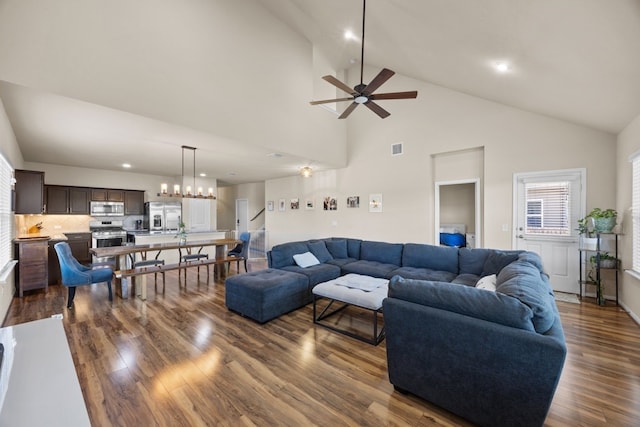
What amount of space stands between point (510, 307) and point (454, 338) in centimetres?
41

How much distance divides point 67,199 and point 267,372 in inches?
299

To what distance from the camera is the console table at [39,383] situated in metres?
0.82

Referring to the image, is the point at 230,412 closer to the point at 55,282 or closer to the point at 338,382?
the point at 338,382

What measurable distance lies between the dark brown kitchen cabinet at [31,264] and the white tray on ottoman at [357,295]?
5.02m

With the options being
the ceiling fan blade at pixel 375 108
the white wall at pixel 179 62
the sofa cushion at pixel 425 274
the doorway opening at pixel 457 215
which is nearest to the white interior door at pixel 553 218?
the doorway opening at pixel 457 215

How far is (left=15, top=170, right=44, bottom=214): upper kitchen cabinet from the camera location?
4.22 m

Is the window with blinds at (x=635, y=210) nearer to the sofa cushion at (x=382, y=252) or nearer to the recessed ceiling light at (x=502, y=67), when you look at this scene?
the recessed ceiling light at (x=502, y=67)

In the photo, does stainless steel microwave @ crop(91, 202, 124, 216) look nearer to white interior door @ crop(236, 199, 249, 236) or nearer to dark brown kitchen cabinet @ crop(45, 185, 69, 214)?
dark brown kitchen cabinet @ crop(45, 185, 69, 214)

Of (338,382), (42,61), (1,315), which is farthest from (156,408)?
(42,61)

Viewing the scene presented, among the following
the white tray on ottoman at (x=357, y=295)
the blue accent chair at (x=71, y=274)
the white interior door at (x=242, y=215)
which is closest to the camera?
the white tray on ottoman at (x=357, y=295)

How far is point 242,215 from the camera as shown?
37.4 feet

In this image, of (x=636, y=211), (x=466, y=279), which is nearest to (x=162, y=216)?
(x=466, y=279)

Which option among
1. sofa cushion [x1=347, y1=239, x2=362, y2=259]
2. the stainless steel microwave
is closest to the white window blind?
sofa cushion [x1=347, y1=239, x2=362, y2=259]

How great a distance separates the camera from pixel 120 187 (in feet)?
25.3
